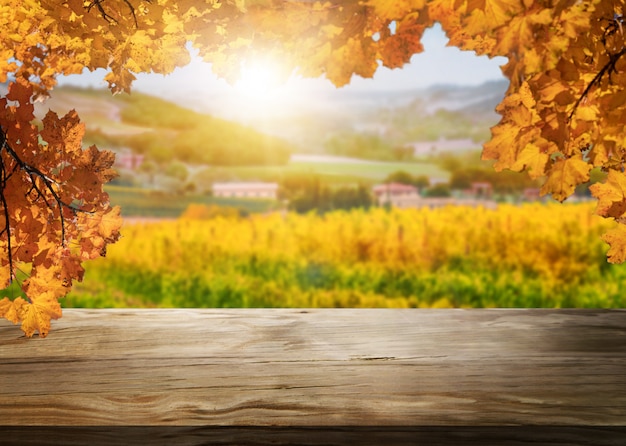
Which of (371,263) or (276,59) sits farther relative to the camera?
(371,263)

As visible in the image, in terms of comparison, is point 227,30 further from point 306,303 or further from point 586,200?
point 586,200

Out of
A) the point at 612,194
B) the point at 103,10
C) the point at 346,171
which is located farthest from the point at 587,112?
the point at 346,171

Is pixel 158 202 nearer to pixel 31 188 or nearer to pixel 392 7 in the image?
pixel 31 188

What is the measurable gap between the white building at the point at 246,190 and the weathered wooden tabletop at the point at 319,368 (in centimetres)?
156

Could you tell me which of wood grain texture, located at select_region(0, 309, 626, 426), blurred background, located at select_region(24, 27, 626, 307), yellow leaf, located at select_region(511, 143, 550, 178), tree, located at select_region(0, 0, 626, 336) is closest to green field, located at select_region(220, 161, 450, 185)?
blurred background, located at select_region(24, 27, 626, 307)

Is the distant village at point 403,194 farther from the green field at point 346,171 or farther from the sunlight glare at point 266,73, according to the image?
the sunlight glare at point 266,73

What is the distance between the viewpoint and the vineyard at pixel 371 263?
2.77 m

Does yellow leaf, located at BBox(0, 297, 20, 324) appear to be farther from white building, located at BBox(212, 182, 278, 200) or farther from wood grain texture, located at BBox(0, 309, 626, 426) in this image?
white building, located at BBox(212, 182, 278, 200)

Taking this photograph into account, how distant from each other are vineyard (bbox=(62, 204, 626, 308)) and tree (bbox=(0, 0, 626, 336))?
1.64 metres

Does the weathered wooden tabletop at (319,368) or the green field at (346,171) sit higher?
the green field at (346,171)

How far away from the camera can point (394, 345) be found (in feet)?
3.86

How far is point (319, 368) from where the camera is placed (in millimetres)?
1052

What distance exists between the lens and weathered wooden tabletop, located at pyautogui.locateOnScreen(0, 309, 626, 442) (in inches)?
34.6

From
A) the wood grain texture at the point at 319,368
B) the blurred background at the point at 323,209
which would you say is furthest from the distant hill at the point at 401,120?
the wood grain texture at the point at 319,368
